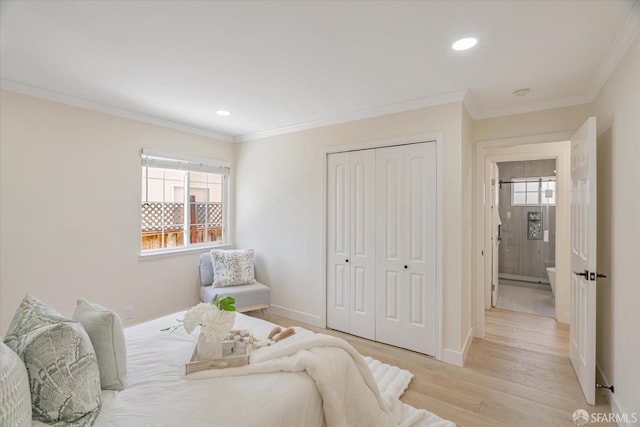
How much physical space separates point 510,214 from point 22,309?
24.0 ft

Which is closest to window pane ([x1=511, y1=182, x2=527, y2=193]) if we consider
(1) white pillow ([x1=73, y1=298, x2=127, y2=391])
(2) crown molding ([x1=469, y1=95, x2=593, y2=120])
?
(2) crown molding ([x1=469, y1=95, x2=593, y2=120])

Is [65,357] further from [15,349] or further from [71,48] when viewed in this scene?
[71,48]

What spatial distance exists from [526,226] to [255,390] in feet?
21.7

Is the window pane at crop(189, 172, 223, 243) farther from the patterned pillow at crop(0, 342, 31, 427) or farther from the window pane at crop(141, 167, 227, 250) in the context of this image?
the patterned pillow at crop(0, 342, 31, 427)

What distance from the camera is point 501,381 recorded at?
2512mm

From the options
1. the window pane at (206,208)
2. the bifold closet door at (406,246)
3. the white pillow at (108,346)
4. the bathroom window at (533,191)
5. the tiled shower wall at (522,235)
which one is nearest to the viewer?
the white pillow at (108,346)

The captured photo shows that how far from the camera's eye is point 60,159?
2877 mm

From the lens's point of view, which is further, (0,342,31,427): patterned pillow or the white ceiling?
the white ceiling

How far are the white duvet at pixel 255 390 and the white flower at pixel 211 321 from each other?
0.18 m

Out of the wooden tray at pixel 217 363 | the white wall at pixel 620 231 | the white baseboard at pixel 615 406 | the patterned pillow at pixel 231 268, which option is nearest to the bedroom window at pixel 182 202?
the patterned pillow at pixel 231 268

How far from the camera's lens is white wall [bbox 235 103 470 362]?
2836 millimetres

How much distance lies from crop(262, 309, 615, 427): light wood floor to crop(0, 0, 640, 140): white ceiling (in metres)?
2.51

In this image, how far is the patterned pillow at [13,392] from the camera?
2.93ft

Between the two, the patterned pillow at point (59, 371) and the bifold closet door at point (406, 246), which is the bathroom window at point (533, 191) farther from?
the patterned pillow at point (59, 371)
